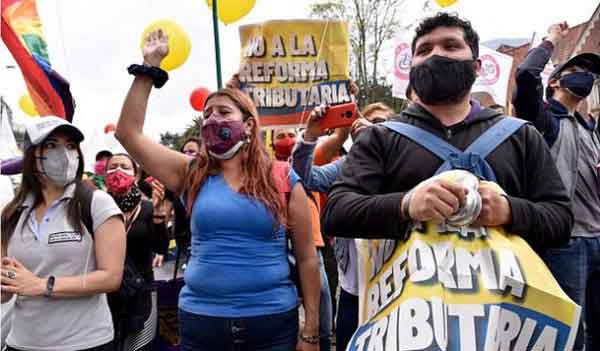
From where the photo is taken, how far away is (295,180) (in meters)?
2.51

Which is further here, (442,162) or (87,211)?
(87,211)

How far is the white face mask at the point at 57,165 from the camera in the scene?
250cm

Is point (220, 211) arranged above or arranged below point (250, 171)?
below

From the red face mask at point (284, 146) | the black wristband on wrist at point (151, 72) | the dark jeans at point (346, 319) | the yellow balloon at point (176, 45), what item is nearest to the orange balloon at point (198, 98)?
the yellow balloon at point (176, 45)

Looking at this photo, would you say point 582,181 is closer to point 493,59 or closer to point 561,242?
point 561,242

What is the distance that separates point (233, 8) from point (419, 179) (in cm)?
438

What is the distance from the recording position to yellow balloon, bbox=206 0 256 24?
550 centimetres

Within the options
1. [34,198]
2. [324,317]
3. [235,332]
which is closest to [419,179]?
[235,332]

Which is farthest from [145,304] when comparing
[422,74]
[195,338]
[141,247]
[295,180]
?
[422,74]

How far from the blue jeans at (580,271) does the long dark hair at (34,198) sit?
8.13 ft

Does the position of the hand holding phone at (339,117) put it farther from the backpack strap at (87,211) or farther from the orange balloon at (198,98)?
the orange balloon at (198,98)

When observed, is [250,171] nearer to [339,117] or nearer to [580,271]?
[339,117]

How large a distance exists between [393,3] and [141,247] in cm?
1978

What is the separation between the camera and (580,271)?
3227 mm
